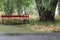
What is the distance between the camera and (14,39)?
1216 centimetres

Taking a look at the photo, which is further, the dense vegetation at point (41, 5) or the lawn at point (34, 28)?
the dense vegetation at point (41, 5)

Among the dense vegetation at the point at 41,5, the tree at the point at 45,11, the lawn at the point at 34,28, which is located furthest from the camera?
the tree at the point at 45,11

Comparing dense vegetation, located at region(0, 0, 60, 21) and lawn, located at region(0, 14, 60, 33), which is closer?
lawn, located at region(0, 14, 60, 33)

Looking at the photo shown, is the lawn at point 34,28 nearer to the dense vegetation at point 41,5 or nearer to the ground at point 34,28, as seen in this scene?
the ground at point 34,28

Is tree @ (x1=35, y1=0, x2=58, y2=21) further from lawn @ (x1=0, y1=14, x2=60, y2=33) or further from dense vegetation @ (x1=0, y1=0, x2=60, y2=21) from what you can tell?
lawn @ (x1=0, y1=14, x2=60, y2=33)

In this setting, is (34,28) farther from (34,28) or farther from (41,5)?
(41,5)

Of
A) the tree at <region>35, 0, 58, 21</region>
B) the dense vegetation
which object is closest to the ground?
the dense vegetation

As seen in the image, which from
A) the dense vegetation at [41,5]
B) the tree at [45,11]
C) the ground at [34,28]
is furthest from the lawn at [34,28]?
the tree at [45,11]

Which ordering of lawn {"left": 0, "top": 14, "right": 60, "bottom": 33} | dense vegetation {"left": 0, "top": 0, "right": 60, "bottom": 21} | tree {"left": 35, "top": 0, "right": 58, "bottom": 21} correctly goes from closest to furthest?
lawn {"left": 0, "top": 14, "right": 60, "bottom": 33}, dense vegetation {"left": 0, "top": 0, "right": 60, "bottom": 21}, tree {"left": 35, "top": 0, "right": 58, "bottom": 21}

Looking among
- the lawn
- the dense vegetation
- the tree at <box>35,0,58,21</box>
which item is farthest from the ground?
the tree at <box>35,0,58,21</box>

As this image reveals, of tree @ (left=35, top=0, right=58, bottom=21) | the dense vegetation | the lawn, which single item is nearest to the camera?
the lawn

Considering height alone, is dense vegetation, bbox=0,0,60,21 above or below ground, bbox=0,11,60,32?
above

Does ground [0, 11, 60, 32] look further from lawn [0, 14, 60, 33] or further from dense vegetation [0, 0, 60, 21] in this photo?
dense vegetation [0, 0, 60, 21]

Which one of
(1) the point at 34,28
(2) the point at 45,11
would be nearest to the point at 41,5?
(2) the point at 45,11
